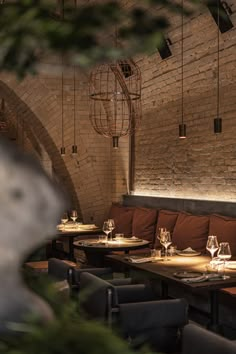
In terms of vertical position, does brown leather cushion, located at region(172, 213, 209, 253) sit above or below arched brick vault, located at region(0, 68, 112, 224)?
below

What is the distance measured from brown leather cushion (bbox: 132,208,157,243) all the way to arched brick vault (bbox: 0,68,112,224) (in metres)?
1.65

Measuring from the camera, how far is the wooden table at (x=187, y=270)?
4.14m

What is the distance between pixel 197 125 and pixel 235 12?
1645 mm

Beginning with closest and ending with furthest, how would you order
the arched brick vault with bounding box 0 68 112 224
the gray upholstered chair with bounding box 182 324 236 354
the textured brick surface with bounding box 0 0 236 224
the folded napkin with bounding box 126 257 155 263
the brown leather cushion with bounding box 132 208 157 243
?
1. the gray upholstered chair with bounding box 182 324 236 354
2. the folded napkin with bounding box 126 257 155 263
3. the textured brick surface with bounding box 0 0 236 224
4. the brown leather cushion with bounding box 132 208 157 243
5. the arched brick vault with bounding box 0 68 112 224

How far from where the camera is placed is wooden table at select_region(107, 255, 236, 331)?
414cm

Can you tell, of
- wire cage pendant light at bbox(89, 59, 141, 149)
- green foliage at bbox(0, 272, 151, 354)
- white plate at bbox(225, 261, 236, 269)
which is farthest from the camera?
wire cage pendant light at bbox(89, 59, 141, 149)

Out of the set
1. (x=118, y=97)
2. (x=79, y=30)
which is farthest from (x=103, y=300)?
(x=118, y=97)

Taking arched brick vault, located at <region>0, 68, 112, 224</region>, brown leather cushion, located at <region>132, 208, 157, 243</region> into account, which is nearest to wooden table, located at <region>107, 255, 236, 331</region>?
brown leather cushion, located at <region>132, 208, 157, 243</region>

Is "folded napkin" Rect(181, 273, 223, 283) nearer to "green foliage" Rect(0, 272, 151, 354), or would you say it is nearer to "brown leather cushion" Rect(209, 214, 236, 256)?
"brown leather cushion" Rect(209, 214, 236, 256)

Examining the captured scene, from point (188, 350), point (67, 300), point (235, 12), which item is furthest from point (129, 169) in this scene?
point (67, 300)

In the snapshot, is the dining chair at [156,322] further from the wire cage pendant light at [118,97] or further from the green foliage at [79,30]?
the wire cage pendant light at [118,97]

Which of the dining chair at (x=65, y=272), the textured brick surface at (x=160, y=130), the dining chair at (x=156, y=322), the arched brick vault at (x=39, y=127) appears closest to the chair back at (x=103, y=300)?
the dining chair at (x=156, y=322)

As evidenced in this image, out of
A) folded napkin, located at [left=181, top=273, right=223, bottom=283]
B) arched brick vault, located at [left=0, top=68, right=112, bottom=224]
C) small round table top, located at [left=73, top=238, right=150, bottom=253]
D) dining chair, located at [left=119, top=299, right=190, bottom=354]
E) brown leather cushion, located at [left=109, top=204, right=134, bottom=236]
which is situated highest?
arched brick vault, located at [left=0, top=68, right=112, bottom=224]

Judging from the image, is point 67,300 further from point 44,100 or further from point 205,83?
point 44,100
